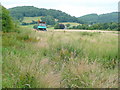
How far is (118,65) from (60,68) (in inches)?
63.4

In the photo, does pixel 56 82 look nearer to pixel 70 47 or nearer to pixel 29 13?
pixel 70 47

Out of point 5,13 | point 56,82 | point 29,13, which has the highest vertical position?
point 29,13

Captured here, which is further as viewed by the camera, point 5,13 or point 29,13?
point 29,13

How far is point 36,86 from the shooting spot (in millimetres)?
3021

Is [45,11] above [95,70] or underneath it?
above

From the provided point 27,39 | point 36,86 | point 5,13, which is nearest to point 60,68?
point 36,86

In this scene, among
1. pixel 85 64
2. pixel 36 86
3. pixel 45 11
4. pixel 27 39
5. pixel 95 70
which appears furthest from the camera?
pixel 45 11

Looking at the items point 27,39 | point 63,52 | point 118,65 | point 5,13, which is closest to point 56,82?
point 118,65

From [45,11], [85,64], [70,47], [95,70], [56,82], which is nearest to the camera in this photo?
[56,82]

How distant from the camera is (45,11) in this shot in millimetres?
60250

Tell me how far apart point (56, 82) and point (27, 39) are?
6.00m

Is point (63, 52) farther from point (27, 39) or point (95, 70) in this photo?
point (27, 39)

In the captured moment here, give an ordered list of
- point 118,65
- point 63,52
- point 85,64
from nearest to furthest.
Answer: point 85,64 → point 118,65 → point 63,52

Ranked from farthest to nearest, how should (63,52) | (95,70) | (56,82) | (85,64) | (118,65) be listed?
(63,52) < (118,65) < (85,64) < (95,70) < (56,82)
